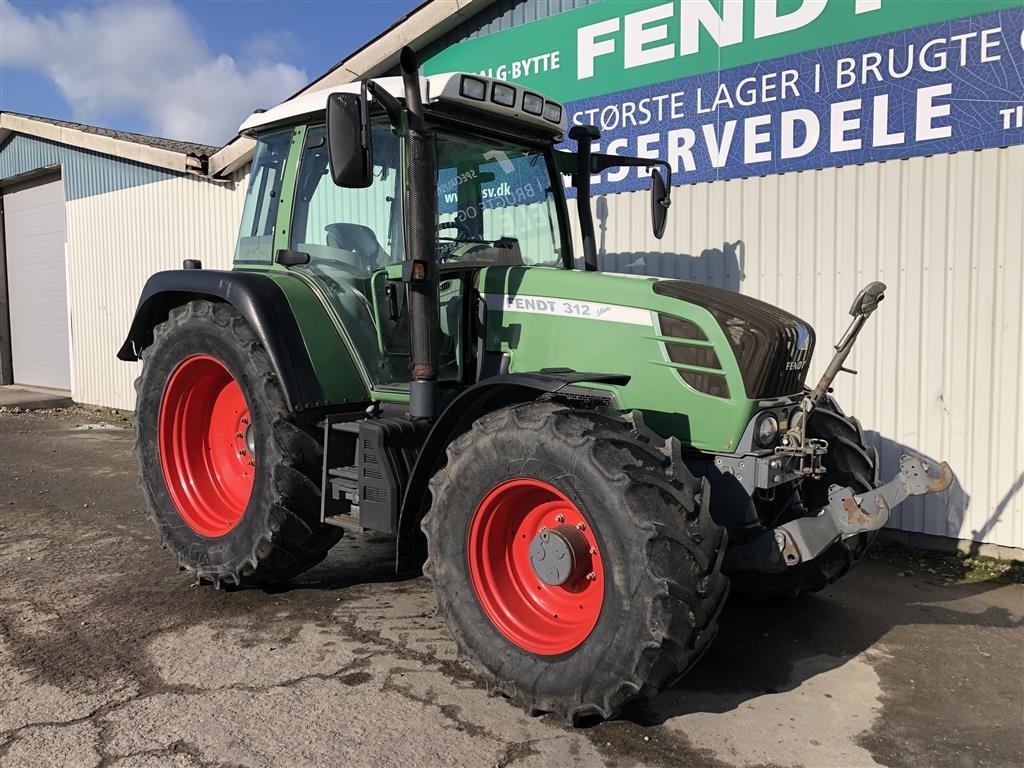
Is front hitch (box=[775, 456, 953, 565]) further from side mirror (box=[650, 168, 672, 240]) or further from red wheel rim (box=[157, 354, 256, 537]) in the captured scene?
red wheel rim (box=[157, 354, 256, 537])

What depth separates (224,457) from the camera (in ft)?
16.5

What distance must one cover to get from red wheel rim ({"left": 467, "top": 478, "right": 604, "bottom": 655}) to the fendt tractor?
0.01 m

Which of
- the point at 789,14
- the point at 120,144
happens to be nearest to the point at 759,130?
the point at 789,14

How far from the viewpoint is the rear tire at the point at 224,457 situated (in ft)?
13.7

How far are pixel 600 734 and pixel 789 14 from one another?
5061 mm

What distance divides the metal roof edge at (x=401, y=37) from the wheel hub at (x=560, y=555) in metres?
5.45

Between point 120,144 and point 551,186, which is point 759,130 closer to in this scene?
point 551,186

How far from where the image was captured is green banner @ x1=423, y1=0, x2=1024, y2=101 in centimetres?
562

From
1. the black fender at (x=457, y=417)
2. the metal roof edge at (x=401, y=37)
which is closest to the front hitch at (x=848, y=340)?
the black fender at (x=457, y=417)

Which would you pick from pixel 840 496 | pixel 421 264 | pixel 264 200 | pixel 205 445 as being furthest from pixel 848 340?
pixel 205 445

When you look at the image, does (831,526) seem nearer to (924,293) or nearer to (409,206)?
(409,206)

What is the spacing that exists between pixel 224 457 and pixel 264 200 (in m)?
1.52

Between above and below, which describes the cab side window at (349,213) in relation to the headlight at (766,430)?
above

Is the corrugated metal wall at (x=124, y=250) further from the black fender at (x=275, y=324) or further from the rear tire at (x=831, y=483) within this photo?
the rear tire at (x=831, y=483)
